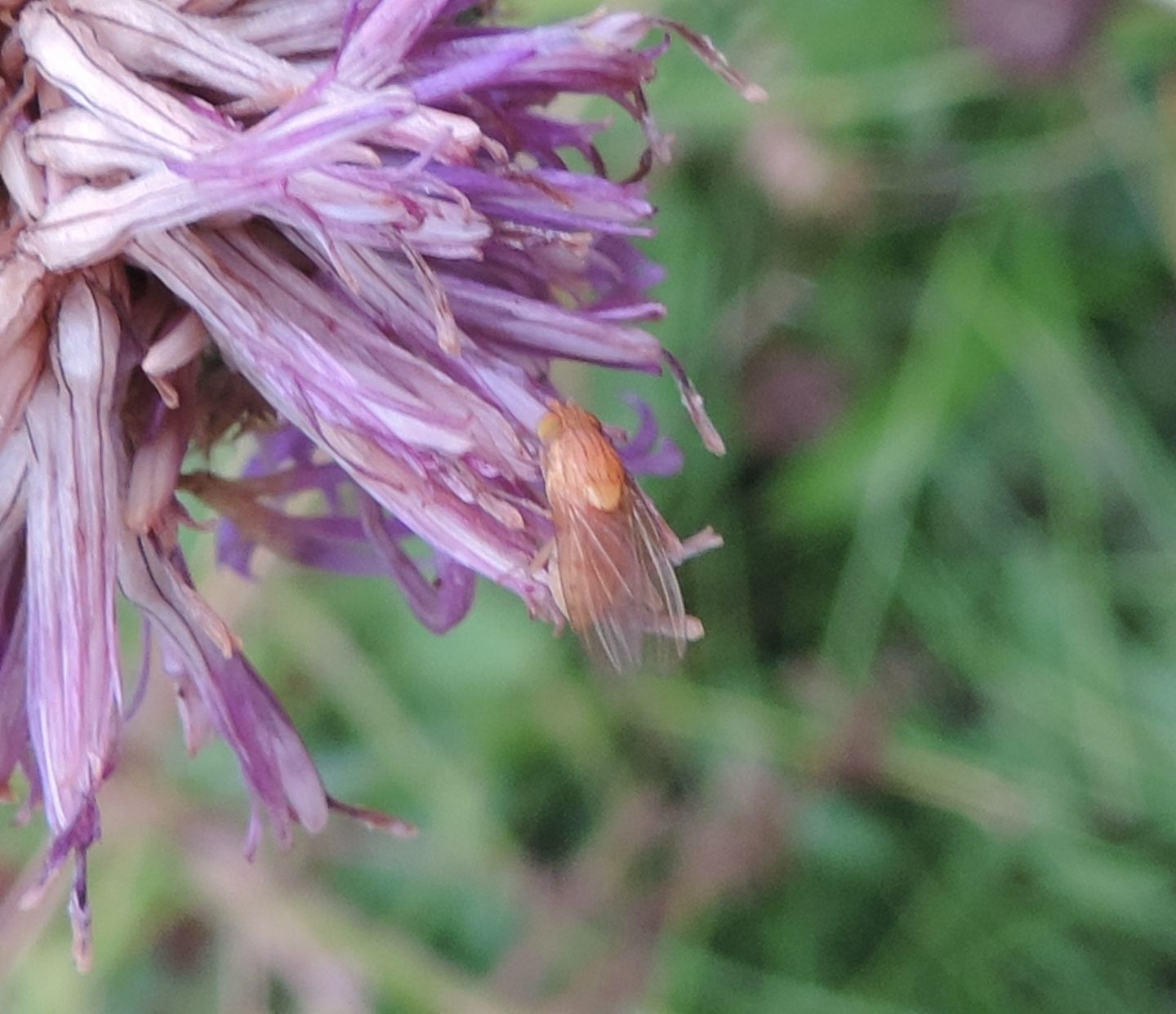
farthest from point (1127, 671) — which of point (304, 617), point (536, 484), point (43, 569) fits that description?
point (43, 569)

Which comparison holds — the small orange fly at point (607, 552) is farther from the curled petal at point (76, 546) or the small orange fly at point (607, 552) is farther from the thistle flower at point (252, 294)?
the curled petal at point (76, 546)

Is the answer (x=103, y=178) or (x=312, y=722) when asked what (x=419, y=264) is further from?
(x=312, y=722)

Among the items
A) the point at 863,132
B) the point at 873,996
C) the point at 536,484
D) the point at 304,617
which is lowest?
the point at 873,996

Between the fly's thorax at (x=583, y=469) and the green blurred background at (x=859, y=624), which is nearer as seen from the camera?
the fly's thorax at (x=583, y=469)

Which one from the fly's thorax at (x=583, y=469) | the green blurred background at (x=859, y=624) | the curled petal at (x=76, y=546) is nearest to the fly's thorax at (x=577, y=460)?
the fly's thorax at (x=583, y=469)

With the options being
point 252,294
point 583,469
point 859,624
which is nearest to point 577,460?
point 583,469

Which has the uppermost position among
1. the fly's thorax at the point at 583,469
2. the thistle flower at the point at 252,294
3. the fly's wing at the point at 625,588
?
the thistle flower at the point at 252,294
